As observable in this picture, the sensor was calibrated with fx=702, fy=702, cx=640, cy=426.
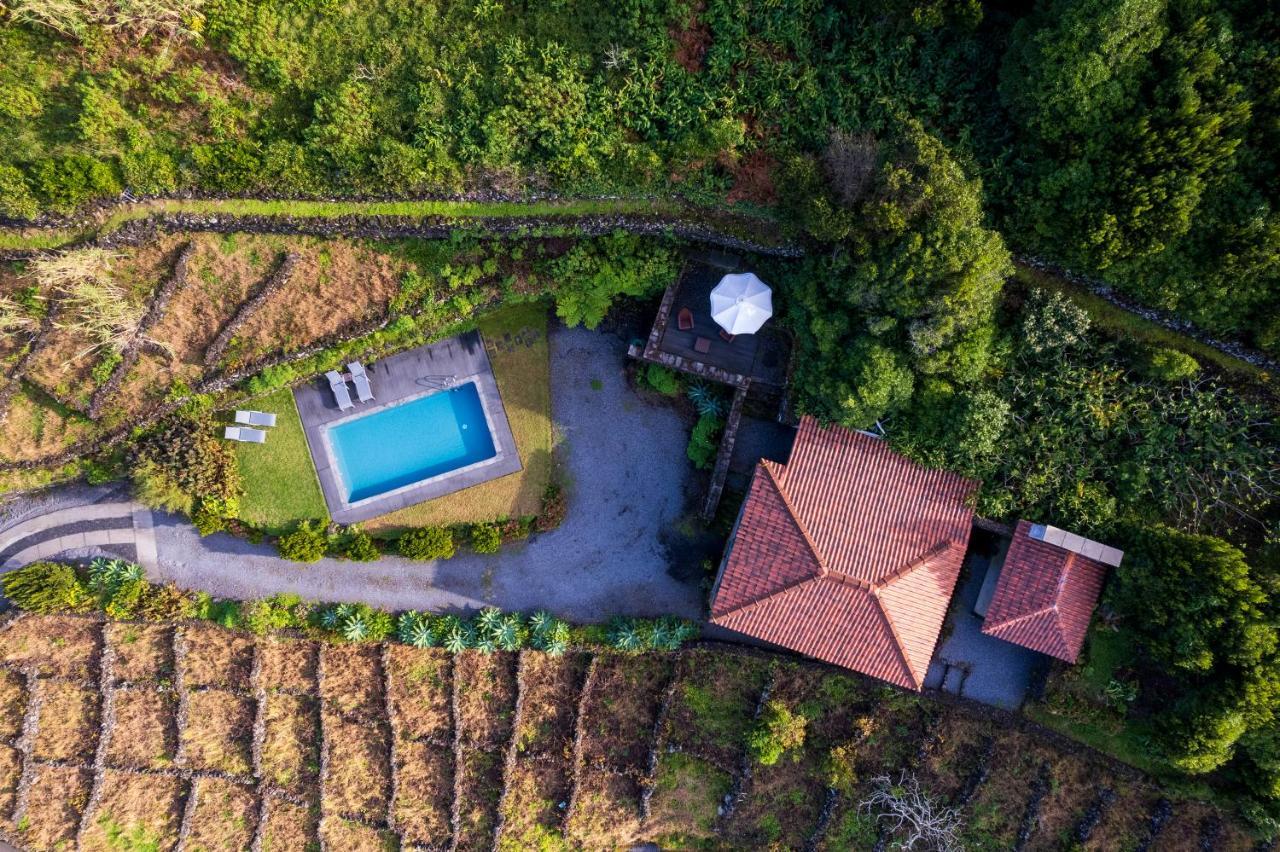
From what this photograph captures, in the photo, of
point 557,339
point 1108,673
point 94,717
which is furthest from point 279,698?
point 1108,673

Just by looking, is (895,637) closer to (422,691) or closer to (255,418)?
(422,691)

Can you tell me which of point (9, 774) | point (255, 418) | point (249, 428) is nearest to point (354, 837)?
point (9, 774)

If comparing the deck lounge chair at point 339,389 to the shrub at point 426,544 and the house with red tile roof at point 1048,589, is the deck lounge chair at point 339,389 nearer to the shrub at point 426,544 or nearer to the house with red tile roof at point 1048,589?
the shrub at point 426,544

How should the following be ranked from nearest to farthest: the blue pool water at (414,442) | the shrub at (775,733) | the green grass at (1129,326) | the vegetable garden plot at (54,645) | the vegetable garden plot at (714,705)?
the green grass at (1129,326), the shrub at (775,733), the vegetable garden plot at (714,705), the vegetable garden plot at (54,645), the blue pool water at (414,442)

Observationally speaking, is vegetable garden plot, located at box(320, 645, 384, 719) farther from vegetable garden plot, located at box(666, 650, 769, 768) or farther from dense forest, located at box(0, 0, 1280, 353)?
dense forest, located at box(0, 0, 1280, 353)

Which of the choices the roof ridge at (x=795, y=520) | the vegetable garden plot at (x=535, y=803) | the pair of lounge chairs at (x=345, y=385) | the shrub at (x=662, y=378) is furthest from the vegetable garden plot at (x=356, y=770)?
the roof ridge at (x=795, y=520)
